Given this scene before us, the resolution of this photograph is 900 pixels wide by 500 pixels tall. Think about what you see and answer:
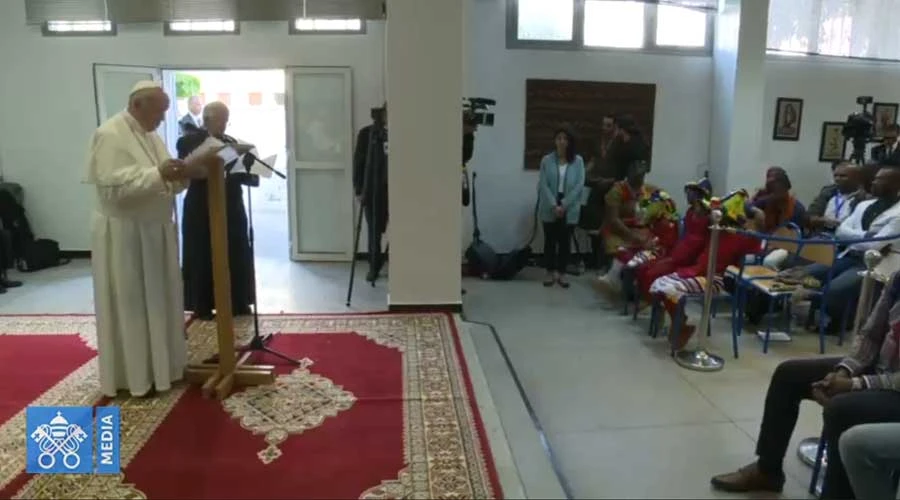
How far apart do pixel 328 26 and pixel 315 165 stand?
1.36 metres

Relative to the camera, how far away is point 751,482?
252 centimetres

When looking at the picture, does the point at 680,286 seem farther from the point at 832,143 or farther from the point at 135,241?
the point at 832,143

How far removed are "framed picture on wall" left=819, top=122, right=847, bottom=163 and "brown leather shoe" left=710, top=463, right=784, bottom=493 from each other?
18.4ft

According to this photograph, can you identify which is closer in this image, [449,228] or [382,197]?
[449,228]

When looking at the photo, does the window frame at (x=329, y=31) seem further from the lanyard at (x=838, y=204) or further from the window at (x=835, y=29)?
the lanyard at (x=838, y=204)

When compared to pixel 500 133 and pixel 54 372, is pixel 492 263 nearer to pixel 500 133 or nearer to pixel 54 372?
pixel 500 133

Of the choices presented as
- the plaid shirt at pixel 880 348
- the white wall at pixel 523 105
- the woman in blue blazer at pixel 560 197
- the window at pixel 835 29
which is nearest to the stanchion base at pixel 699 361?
the plaid shirt at pixel 880 348

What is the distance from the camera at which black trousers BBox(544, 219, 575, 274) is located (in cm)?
596

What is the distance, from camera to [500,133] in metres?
6.64

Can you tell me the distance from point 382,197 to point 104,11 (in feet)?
10.4

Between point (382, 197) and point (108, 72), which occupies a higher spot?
point (108, 72)

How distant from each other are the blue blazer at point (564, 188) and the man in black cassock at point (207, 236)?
268cm

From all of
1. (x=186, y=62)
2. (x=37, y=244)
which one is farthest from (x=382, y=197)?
(x=37, y=244)

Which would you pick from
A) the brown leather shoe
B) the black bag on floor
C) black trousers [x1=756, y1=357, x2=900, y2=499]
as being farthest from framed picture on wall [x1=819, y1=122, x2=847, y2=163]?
the black bag on floor
